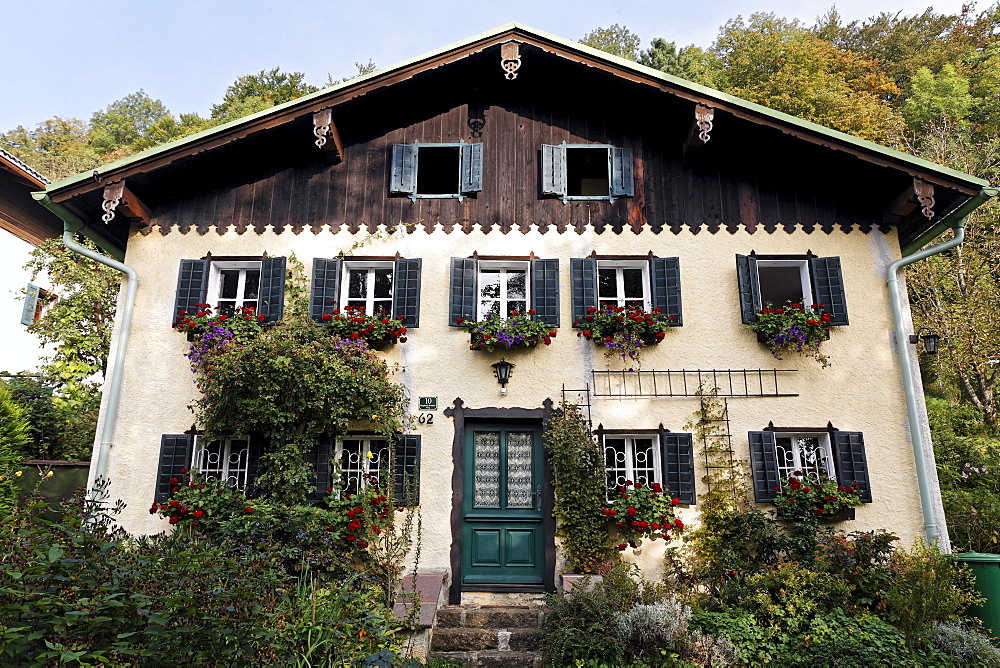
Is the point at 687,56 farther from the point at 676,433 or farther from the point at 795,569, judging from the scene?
the point at 795,569

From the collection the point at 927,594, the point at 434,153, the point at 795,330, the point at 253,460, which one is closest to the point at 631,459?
the point at 795,330

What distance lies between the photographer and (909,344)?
28.8 ft

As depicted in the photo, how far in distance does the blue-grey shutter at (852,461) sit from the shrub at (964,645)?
1.83 metres

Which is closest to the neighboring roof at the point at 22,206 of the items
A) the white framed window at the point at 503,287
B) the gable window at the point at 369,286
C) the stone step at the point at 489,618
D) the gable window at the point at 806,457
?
the gable window at the point at 369,286

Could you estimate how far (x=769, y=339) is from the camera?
28.6ft

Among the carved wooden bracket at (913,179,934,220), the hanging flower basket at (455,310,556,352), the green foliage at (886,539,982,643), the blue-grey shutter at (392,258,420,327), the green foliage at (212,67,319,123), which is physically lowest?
the green foliage at (886,539,982,643)

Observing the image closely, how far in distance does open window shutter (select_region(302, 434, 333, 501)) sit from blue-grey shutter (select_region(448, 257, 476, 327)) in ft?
6.93

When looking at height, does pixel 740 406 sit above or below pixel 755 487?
above

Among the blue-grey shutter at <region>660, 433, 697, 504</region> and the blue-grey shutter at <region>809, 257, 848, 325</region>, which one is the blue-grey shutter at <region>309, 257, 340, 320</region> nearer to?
the blue-grey shutter at <region>660, 433, 697, 504</region>

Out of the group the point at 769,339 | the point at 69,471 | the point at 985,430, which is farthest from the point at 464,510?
the point at 985,430

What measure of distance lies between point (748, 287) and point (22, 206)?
12.8 meters

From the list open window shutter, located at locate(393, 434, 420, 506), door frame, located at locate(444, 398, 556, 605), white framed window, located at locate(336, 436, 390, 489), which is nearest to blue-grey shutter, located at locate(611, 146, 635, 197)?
door frame, located at locate(444, 398, 556, 605)

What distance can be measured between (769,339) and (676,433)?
1.67 metres

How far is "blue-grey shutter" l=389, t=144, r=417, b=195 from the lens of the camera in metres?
9.40
